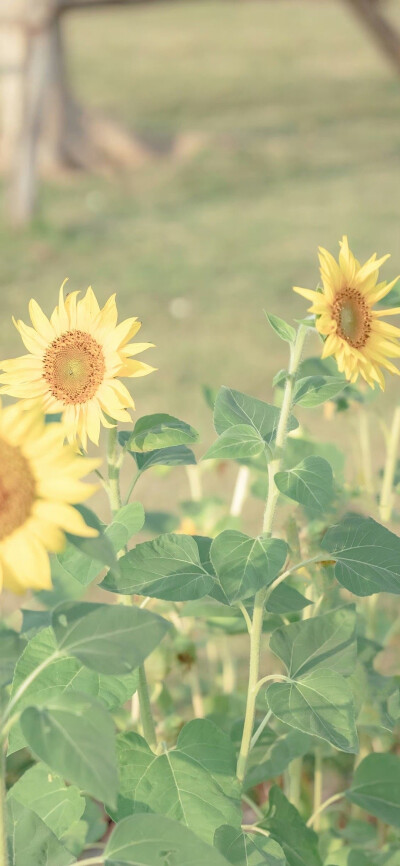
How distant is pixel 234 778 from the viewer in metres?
0.91

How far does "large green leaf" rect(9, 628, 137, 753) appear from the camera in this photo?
33.9 inches

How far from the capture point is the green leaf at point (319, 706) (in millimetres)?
843

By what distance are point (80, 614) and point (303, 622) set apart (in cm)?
26

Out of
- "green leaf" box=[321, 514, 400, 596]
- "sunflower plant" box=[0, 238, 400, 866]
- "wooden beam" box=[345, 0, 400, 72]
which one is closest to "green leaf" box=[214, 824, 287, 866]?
"sunflower plant" box=[0, 238, 400, 866]

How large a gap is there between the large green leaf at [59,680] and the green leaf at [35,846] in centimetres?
6

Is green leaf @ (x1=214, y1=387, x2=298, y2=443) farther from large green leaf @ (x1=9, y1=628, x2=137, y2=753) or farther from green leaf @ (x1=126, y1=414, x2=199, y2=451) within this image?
large green leaf @ (x1=9, y1=628, x2=137, y2=753)

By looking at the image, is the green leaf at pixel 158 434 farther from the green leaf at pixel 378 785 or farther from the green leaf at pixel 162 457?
the green leaf at pixel 378 785

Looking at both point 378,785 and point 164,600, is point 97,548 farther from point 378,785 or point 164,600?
point 378,785

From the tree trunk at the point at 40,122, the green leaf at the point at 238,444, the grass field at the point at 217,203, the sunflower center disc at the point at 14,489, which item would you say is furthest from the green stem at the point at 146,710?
the tree trunk at the point at 40,122

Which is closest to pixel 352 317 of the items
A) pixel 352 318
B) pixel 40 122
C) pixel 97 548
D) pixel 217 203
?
pixel 352 318

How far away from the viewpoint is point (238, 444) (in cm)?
90

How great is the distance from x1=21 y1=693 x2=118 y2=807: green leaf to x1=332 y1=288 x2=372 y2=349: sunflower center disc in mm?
379

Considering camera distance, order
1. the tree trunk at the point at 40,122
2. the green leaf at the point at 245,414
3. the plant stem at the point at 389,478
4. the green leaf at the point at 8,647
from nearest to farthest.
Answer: the green leaf at the point at 8,647 → the green leaf at the point at 245,414 → the plant stem at the point at 389,478 → the tree trunk at the point at 40,122

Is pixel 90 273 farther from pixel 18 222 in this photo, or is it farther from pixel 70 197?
pixel 70 197
